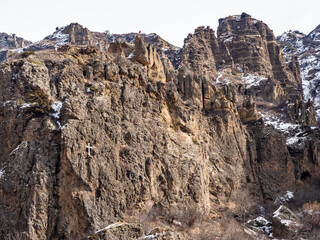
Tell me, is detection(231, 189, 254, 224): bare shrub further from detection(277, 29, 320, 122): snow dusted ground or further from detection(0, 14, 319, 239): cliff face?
detection(277, 29, 320, 122): snow dusted ground

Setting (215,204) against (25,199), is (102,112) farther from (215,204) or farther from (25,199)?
(215,204)

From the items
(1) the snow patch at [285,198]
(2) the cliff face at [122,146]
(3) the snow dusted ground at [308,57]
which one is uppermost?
(3) the snow dusted ground at [308,57]

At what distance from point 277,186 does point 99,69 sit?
991 inches

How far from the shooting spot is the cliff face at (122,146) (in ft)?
101

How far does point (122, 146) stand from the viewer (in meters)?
36.6

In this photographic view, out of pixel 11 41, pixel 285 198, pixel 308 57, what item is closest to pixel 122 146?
pixel 285 198

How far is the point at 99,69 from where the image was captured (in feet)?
133

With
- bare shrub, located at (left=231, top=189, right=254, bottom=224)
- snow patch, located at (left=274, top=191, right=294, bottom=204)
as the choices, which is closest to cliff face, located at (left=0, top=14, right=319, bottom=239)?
snow patch, located at (left=274, top=191, right=294, bottom=204)

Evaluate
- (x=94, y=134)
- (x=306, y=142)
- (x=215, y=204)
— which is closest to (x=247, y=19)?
(x=306, y=142)

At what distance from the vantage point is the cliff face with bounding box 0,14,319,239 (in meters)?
30.7

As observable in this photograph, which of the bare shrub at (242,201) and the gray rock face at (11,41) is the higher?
the gray rock face at (11,41)

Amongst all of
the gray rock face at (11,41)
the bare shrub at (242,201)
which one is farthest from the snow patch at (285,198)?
the gray rock face at (11,41)

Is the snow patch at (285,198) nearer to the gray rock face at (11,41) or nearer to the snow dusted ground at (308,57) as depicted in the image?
the snow dusted ground at (308,57)

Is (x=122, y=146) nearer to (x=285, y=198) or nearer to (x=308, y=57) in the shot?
(x=285, y=198)
